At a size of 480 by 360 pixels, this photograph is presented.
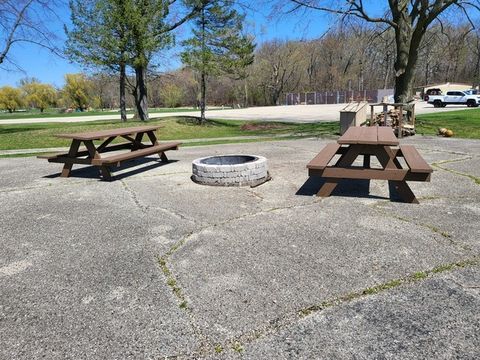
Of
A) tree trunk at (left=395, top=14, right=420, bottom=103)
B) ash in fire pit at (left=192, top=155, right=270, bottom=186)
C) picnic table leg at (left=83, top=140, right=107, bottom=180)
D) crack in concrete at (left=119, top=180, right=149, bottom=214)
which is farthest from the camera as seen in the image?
tree trunk at (left=395, top=14, right=420, bottom=103)

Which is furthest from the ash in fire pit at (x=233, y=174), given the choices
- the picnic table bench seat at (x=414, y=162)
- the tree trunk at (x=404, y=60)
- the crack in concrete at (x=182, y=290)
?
the tree trunk at (x=404, y=60)

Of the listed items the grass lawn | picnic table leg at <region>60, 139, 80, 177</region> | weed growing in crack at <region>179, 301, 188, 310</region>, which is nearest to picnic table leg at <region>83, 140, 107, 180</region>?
picnic table leg at <region>60, 139, 80, 177</region>

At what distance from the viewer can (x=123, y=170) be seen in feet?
24.2

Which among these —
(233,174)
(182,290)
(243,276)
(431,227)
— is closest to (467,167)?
(431,227)

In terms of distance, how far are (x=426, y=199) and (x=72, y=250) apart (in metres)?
4.34

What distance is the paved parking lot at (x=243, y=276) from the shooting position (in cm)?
200

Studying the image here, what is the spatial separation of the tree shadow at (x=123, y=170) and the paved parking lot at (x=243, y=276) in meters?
1.66

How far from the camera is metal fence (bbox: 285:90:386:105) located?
65.6 meters

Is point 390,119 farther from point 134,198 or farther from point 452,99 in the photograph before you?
point 452,99

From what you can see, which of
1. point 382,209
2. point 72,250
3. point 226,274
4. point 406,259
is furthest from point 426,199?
point 72,250

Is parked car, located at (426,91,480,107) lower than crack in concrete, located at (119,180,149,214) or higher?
higher

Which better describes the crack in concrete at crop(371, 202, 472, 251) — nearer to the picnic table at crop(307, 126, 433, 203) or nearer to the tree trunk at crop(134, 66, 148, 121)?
the picnic table at crop(307, 126, 433, 203)

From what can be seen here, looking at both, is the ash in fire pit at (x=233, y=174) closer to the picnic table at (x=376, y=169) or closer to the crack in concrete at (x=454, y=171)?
the picnic table at (x=376, y=169)

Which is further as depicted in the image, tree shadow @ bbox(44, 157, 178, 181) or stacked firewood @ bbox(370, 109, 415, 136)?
stacked firewood @ bbox(370, 109, 415, 136)
